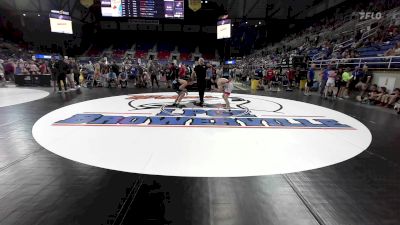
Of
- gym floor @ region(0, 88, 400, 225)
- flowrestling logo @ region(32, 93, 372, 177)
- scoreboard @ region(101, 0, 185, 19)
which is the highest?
scoreboard @ region(101, 0, 185, 19)

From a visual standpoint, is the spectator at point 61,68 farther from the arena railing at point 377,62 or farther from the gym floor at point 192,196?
the arena railing at point 377,62

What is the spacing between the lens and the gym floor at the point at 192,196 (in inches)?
80.7

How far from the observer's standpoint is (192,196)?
2377mm

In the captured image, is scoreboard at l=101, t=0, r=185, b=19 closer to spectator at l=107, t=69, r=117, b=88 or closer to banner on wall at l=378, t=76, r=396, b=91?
spectator at l=107, t=69, r=117, b=88

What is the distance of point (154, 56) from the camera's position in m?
39.0

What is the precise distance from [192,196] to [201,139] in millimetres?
1784

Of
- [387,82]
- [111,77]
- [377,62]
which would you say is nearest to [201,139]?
[387,82]

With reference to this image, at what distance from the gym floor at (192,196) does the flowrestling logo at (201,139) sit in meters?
0.23

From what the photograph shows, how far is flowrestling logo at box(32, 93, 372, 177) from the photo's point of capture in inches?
123

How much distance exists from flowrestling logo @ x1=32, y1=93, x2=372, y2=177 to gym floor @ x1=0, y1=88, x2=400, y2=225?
0.23 m

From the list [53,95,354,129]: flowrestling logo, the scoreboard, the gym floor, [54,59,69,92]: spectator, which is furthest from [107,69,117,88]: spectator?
the gym floor

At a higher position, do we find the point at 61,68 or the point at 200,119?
the point at 61,68

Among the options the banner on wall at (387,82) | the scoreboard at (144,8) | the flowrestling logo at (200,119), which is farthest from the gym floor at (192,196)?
the scoreboard at (144,8)

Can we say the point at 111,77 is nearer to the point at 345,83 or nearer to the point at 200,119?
the point at 200,119
